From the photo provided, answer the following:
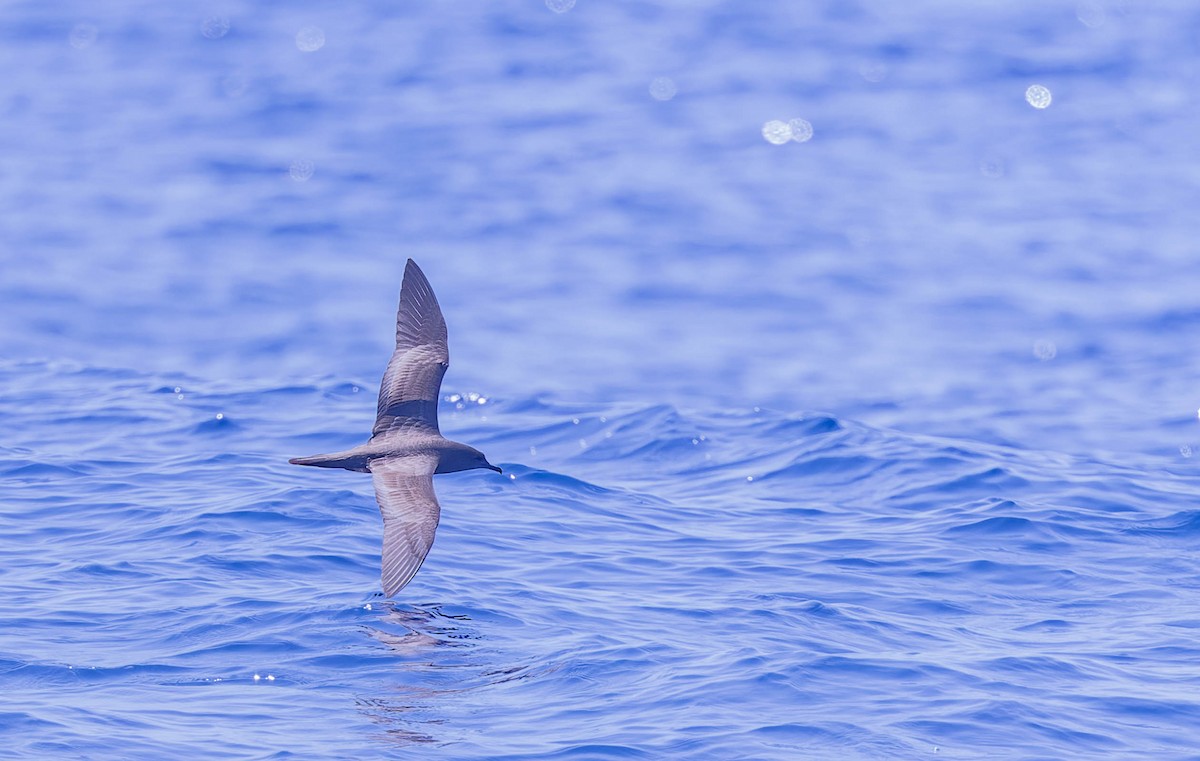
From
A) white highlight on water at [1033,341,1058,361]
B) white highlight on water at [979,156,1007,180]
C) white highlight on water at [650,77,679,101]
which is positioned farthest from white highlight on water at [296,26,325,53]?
white highlight on water at [1033,341,1058,361]

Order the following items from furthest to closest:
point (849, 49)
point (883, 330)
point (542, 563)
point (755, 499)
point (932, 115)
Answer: point (849, 49)
point (932, 115)
point (883, 330)
point (755, 499)
point (542, 563)

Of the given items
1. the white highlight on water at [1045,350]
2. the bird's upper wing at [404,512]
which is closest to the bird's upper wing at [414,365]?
the bird's upper wing at [404,512]

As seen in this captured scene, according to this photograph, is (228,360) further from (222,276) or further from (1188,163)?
(1188,163)

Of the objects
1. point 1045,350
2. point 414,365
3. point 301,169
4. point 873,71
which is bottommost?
point 414,365

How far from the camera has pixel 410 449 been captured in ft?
40.6

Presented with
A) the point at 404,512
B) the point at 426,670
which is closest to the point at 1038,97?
the point at 404,512

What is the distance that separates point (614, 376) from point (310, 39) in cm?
1778

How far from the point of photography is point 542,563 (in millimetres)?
13836

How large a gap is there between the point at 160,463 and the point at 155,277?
9596 mm

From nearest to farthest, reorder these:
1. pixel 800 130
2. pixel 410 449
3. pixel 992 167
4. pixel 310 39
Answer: pixel 410 449 < pixel 992 167 < pixel 800 130 < pixel 310 39

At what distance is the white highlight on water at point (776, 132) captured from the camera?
31.7m

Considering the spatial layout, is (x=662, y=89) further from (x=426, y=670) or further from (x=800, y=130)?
(x=426, y=670)

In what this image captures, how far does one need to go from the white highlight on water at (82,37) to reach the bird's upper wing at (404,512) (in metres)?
27.3

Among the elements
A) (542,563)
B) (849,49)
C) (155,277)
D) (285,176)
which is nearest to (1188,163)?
(849,49)
